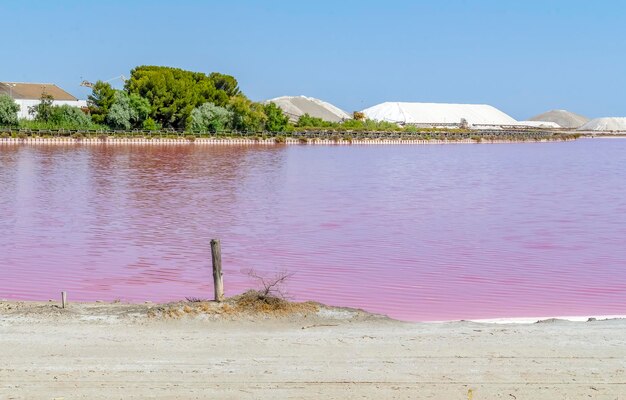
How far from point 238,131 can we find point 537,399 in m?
96.2

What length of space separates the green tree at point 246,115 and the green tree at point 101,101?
46.9 feet

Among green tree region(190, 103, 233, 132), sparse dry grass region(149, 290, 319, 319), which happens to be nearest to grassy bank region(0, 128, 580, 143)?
green tree region(190, 103, 233, 132)

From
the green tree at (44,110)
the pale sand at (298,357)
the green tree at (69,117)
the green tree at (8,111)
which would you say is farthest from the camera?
the green tree at (44,110)

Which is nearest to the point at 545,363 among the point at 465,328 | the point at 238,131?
the point at 465,328

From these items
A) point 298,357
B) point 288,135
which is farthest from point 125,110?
point 298,357

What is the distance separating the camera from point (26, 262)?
696 inches

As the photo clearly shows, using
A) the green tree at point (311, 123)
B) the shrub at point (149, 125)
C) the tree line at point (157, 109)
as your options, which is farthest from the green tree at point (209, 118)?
the green tree at point (311, 123)

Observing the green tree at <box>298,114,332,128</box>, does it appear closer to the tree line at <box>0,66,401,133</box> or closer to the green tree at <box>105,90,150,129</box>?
the tree line at <box>0,66,401,133</box>

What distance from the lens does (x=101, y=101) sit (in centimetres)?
9538

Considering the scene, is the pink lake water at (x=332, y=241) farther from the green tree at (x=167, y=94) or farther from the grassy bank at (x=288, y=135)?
the green tree at (x=167, y=94)

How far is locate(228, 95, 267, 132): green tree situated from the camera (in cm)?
10338

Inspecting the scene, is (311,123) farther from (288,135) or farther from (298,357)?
(298,357)

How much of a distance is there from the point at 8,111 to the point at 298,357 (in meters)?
82.2

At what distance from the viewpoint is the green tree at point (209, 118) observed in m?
98.6
